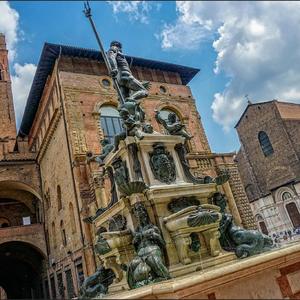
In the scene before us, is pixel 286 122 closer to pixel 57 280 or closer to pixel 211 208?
pixel 57 280

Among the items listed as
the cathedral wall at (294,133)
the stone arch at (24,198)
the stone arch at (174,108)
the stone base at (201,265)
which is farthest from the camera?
the cathedral wall at (294,133)

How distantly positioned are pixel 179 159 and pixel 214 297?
2935mm

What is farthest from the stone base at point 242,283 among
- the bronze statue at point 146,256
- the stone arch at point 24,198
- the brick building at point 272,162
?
the brick building at point 272,162

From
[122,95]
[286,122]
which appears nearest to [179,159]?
[122,95]

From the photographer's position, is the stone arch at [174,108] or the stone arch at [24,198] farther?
the stone arch at [24,198]

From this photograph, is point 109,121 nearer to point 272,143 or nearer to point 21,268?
point 21,268

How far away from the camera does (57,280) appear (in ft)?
58.1

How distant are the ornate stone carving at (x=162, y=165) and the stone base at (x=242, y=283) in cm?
212

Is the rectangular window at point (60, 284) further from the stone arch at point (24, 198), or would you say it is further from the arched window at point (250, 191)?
the arched window at point (250, 191)

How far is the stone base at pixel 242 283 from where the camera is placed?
2.95m

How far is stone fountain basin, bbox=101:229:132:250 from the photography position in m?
4.77

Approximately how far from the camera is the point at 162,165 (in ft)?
17.6

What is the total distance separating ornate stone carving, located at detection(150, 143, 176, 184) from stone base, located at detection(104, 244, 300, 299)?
83.3 inches

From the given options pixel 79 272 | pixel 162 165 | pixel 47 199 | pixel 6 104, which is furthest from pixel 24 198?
pixel 162 165
